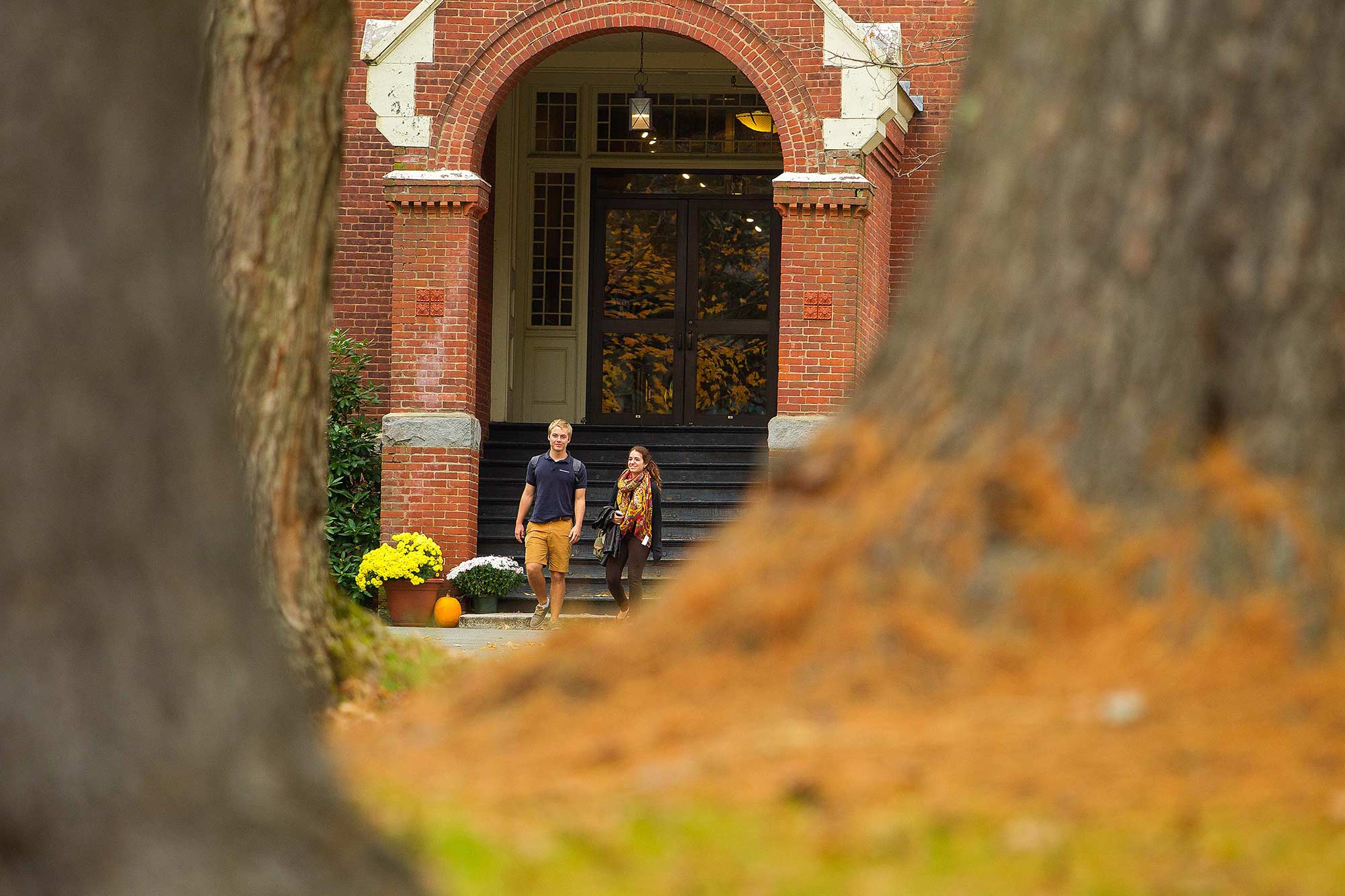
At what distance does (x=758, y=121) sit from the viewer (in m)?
19.3

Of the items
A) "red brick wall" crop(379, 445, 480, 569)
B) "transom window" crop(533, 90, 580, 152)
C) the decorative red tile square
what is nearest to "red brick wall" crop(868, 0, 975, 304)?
"transom window" crop(533, 90, 580, 152)

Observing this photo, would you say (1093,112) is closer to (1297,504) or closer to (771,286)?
(1297,504)

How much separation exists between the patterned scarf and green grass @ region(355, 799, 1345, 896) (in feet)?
35.6

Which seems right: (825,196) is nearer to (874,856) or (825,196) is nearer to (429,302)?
(429,302)

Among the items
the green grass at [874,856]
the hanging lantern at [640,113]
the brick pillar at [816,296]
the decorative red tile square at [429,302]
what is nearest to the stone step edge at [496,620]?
the brick pillar at [816,296]

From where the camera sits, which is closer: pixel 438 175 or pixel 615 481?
pixel 438 175

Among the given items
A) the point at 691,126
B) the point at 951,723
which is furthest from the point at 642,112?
the point at 951,723

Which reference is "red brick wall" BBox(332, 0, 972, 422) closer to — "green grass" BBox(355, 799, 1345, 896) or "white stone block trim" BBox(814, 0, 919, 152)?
"white stone block trim" BBox(814, 0, 919, 152)

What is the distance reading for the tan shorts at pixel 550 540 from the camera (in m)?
14.0

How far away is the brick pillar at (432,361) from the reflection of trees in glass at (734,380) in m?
3.67

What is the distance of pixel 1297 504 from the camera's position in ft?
10.8

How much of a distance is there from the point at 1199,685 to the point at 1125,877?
17.9 inches

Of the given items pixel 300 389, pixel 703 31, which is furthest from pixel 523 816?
pixel 703 31

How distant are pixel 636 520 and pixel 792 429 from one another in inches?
102
